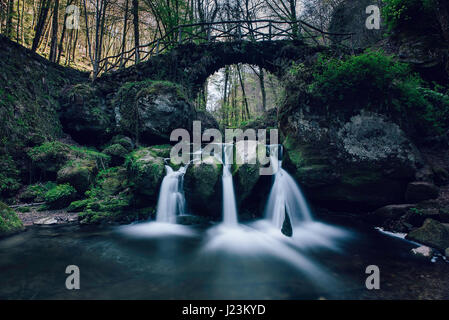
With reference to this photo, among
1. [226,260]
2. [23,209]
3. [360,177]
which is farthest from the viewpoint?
[23,209]

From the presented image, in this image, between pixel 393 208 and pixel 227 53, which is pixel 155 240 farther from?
pixel 227 53

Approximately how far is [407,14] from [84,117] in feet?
46.3

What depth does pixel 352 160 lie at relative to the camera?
5844mm

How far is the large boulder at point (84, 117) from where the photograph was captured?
9891mm

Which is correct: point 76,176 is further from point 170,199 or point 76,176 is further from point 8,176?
point 170,199

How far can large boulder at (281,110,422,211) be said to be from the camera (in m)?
5.63

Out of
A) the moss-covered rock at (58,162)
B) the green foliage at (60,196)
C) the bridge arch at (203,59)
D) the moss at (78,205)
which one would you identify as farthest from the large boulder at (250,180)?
the bridge arch at (203,59)

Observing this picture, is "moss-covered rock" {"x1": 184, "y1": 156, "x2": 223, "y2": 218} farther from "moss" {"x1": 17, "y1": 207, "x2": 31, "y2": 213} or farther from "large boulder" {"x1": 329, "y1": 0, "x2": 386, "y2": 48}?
"large boulder" {"x1": 329, "y1": 0, "x2": 386, "y2": 48}

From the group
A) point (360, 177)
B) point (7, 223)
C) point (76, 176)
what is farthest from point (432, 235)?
point (76, 176)

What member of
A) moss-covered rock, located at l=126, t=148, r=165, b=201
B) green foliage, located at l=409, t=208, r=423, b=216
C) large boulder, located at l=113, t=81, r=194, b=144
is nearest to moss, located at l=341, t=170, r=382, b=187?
green foliage, located at l=409, t=208, r=423, b=216

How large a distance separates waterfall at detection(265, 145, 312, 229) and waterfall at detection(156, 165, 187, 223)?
2837mm

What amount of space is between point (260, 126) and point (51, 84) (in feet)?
39.0

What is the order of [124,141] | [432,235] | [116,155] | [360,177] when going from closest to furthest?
[432,235]
[360,177]
[116,155]
[124,141]

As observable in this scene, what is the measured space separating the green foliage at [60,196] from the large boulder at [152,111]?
3.95 metres
